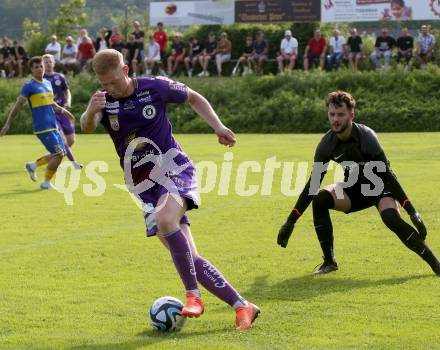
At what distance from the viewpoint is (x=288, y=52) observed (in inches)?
1400

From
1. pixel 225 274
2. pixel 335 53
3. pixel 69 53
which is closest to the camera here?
pixel 225 274

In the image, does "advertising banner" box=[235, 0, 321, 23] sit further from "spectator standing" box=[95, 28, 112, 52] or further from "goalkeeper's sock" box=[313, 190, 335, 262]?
"goalkeeper's sock" box=[313, 190, 335, 262]

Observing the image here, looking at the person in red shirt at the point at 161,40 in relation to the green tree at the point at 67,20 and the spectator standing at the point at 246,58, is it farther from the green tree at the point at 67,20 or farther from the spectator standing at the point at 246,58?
the green tree at the point at 67,20

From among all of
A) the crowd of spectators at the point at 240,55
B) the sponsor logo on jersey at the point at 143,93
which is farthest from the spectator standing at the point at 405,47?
the sponsor logo on jersey at the point at 143,93

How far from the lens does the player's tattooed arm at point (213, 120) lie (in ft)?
21.9

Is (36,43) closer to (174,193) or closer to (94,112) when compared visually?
Answer: (94,112)

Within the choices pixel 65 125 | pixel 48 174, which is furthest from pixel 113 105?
pixel 65 125

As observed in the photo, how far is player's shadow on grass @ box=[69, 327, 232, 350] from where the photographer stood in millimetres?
6293

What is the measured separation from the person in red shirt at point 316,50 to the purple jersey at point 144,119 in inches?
1073

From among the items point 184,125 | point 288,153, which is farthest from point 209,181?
point 184,125

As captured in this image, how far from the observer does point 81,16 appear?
152ft

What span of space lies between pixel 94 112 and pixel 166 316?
154 centimetres

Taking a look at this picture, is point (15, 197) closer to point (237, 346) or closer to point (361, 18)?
point (237, 346)

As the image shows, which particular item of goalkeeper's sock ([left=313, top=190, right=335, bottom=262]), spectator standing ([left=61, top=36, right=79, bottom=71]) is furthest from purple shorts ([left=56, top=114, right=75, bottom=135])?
spectator standing ([left=61, top=36, right=79, bottom=71])
